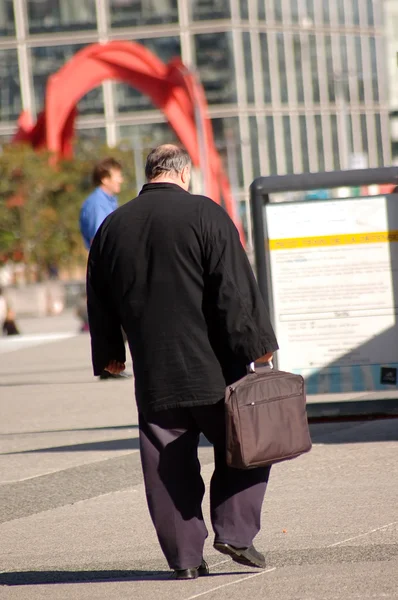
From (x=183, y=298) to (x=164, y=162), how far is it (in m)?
0.59

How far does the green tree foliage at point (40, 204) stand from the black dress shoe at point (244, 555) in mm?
37660

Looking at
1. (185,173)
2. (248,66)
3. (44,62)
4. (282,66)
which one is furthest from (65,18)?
(185,173)

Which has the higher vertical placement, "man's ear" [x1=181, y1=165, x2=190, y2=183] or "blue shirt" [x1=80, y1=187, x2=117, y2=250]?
"blue shirt" [x1=80, y1=187, x2=117, y2=250]

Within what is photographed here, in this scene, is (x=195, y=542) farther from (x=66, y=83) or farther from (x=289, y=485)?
(x=66, y=83)

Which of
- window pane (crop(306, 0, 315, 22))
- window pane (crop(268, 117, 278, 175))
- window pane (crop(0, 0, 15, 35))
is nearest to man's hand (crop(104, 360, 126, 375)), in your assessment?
window pane (crop(268, 117, 278, 175))

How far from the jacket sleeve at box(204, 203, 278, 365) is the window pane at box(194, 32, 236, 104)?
215 feet

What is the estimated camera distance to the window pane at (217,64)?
230 ft

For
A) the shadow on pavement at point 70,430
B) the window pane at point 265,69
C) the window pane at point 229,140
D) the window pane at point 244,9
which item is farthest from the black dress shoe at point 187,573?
the window pane at point 265,69

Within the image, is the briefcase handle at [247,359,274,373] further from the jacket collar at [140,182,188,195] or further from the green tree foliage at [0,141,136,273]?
the green tree foliage at [0,141,136,273]

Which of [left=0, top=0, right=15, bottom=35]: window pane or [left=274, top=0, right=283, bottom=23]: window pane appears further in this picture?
[left=274, top=0, right=283, bottom=23]: window pane

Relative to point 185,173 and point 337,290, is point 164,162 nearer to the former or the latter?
point 185,173

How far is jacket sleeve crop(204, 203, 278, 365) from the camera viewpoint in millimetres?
5363

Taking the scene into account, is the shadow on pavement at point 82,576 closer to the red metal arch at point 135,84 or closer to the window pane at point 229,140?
the red metal arch at point 135,84

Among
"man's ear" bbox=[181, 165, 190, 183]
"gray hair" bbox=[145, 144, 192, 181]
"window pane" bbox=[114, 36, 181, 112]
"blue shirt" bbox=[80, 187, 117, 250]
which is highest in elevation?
"window pane" bbox=[114, 36, 181, 112]
